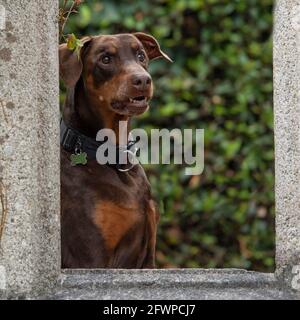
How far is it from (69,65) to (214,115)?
1.64m

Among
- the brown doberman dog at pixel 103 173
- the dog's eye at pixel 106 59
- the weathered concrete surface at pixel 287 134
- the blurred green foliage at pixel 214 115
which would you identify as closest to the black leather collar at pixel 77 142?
the brown doberman dog at pixel 103 173

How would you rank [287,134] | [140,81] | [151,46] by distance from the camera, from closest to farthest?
[287,134] → [140,81] → [151,46]

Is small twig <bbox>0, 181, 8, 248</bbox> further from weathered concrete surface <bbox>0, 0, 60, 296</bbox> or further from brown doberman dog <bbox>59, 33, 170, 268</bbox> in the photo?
brown doberman dog <bbox>59, 33, 170, 268</bbox>

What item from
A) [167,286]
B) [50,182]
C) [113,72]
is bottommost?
[167,286]

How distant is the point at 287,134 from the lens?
249cm

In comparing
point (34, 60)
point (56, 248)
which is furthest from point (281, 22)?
point (56, 248)

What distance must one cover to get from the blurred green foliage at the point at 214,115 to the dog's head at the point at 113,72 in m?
1.31

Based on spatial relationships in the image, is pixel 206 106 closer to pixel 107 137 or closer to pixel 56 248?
pixel 107 137

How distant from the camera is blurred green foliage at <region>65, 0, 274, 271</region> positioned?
14.3 feet

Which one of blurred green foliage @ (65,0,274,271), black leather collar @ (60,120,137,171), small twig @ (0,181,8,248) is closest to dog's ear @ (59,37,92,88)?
black leather collar @ (60,120,137,171)

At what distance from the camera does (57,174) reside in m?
2.51

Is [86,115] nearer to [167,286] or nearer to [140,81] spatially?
[140,81]

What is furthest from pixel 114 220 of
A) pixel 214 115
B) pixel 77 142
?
pixel 214 115

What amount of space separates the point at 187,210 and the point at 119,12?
1.01 metres
